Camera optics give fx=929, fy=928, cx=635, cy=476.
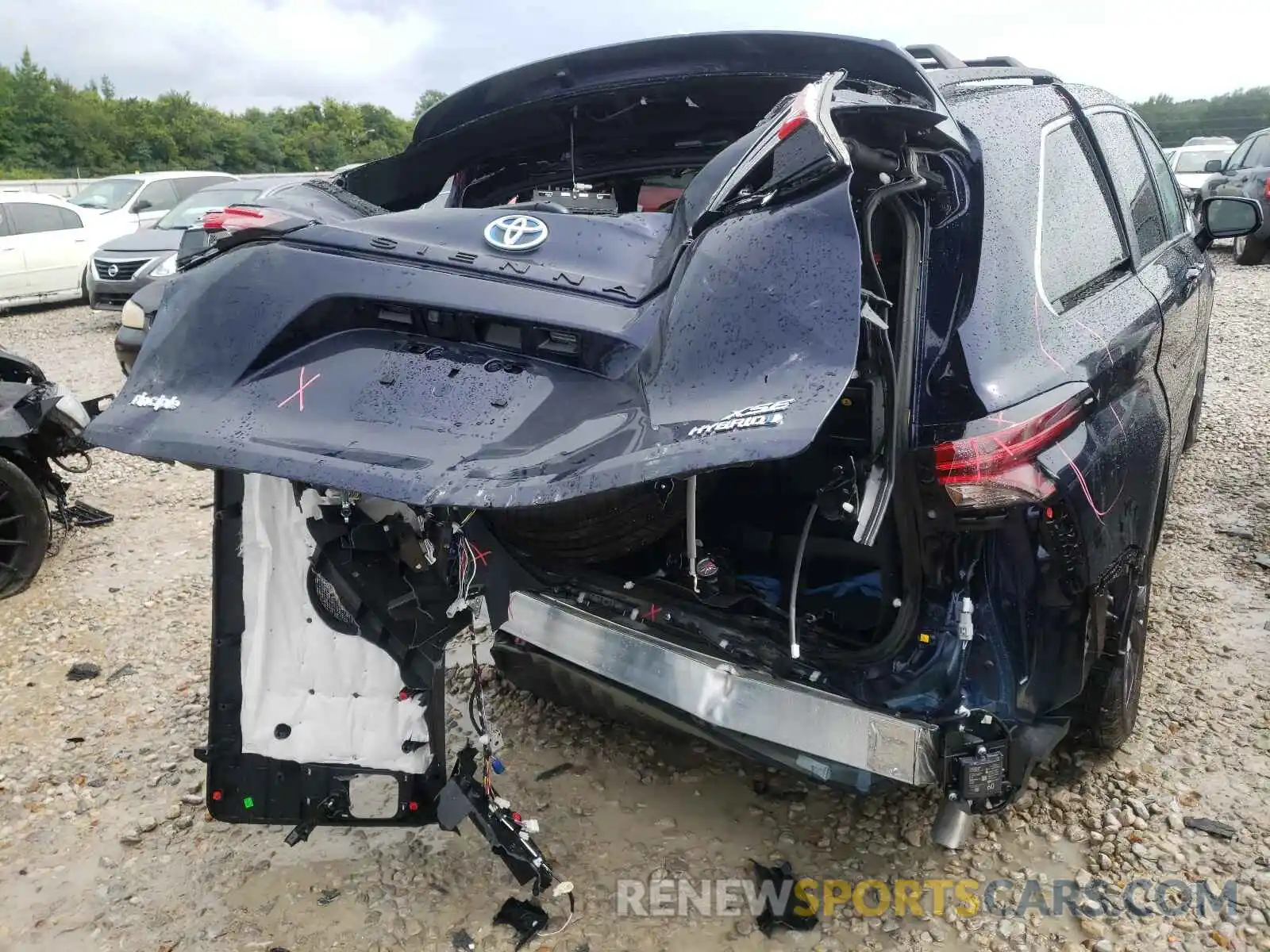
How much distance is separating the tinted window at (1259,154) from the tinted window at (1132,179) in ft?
31.3

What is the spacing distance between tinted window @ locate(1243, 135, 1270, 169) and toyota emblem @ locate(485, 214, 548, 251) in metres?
12.0

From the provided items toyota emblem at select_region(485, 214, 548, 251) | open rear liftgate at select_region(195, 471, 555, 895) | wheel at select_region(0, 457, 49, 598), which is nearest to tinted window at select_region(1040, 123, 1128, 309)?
toyota emblem at select_region(485, 214, 548, 251)

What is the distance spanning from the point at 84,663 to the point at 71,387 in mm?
5126

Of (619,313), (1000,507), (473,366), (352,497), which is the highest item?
(619,313)

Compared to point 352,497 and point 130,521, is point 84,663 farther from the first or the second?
point 352,497

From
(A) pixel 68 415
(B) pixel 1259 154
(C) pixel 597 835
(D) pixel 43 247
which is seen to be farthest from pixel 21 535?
(B) pixel 1259 154

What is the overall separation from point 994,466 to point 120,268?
1102cm

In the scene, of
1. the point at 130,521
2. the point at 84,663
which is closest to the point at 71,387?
the point at 130,521

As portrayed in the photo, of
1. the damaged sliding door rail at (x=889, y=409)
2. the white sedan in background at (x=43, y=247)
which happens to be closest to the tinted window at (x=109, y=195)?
the white sedan in background at (x=43, y=247)

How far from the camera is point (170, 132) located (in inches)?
1767

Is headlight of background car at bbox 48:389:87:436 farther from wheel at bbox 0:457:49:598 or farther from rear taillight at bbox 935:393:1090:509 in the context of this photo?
rear taillight at bbox 935:393:1090:509

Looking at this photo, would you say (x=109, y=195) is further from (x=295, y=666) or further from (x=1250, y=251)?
(x=1250, y=251)

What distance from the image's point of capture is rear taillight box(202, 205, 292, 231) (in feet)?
7.29

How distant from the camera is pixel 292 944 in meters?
2.25
